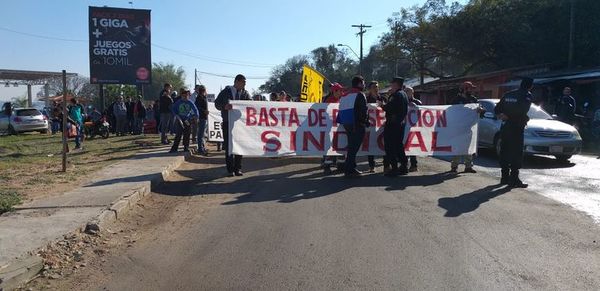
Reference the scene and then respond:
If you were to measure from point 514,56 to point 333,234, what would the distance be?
3718cm

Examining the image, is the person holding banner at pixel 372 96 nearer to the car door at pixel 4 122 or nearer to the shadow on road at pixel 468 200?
the shadow on road at pixel 468 200

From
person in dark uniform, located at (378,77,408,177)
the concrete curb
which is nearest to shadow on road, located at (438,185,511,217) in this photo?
person in dark uniform, located at (378,77,408,177)

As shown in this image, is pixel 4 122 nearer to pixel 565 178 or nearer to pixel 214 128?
pixel 214 128

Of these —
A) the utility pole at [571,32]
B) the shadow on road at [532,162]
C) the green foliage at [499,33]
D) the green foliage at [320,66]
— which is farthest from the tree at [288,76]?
the shadow on road at [532,162]

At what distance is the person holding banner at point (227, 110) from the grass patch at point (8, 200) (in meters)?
3.62

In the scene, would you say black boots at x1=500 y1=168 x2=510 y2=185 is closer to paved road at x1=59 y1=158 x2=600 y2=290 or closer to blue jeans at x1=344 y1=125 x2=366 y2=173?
paved road at x1=59 y1=158 x2=600 y2=290

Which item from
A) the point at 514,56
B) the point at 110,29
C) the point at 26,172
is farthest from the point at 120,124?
the point at 514,56

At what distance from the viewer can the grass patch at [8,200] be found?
22.1ft

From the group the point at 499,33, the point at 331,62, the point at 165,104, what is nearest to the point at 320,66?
the point at 331,62

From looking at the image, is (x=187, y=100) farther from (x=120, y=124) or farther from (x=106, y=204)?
(x=120, y=124)

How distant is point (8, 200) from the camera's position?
23.3 ft

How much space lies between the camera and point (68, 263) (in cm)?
501

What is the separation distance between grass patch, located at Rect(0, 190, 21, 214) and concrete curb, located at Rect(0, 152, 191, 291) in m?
1.29

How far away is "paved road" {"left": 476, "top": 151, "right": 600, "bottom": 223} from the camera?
7930mm
